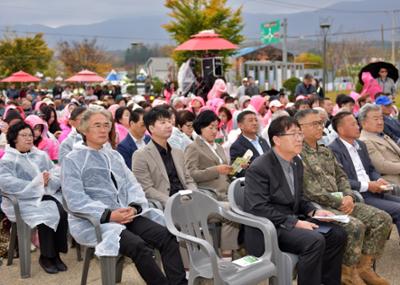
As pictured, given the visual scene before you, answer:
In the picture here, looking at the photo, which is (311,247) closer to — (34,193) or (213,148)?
(213,148)

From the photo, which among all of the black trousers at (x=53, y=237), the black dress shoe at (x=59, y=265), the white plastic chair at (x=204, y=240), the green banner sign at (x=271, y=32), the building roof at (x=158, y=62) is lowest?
the black dress shoe at (x=59, y=265)

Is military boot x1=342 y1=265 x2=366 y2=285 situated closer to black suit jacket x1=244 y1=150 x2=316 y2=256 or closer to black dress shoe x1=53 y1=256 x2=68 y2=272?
black suit jacket x1=244 y1=150 x2=316 y2=256

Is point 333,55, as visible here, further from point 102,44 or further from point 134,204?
point 134,204

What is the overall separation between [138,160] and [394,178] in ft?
8.45

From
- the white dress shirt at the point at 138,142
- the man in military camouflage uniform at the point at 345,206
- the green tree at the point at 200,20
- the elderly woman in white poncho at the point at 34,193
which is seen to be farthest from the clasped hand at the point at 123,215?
the green tree at the point at 200,20

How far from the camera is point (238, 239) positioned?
4660 millimetres

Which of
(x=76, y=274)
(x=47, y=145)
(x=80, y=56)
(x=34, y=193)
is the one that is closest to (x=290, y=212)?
(x=76, y=274)

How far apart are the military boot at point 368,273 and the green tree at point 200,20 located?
900 inches

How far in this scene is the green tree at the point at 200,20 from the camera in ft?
88.9

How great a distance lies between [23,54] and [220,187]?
3878 cm

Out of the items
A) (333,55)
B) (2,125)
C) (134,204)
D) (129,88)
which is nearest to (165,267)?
(134,204)

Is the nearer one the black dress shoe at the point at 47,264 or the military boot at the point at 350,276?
the military boot at the point at 350,276

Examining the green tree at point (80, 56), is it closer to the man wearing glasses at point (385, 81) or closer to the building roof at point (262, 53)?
the building roof at point (262, 53)

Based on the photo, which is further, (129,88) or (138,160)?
(129,88)
